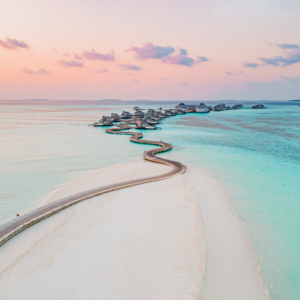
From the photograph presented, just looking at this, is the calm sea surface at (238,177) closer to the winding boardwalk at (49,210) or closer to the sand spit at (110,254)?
the winding boardwalk at (49,210)

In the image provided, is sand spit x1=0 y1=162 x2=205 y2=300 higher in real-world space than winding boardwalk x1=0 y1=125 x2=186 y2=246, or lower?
lower

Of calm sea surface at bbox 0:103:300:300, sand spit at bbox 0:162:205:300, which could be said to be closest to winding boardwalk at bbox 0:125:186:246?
sand spit at bbox 0:162:205:300

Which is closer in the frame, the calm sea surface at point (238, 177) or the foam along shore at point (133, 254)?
the foam along shore at point (133, 254)

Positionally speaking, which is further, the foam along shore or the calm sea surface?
Result: the calm sea surface

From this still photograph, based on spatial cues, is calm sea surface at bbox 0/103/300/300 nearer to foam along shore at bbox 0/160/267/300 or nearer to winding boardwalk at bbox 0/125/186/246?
foam along shore at bbox 0/160/267/300

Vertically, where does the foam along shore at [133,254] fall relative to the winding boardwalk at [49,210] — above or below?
below

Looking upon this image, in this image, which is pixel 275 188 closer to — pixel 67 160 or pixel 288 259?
pixel 288 259

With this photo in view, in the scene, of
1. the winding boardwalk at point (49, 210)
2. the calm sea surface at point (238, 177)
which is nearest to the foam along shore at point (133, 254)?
the winding boardwalk at point (49, 210)

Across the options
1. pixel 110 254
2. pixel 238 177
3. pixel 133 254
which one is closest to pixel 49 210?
pixel 110 254

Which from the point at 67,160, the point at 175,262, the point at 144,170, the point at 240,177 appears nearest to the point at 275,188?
the point at 240,177
